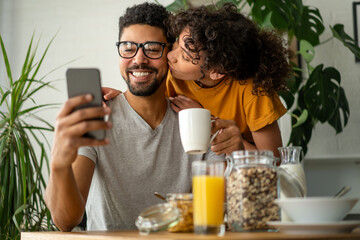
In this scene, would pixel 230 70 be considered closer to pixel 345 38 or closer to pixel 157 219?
pixel 157 219

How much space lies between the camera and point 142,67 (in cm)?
172

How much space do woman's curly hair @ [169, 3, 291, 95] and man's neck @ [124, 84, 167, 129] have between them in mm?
213

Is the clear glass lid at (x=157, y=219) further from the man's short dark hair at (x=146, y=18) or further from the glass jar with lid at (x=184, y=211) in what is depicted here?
the man's short dark hair at (x=146, y=18)

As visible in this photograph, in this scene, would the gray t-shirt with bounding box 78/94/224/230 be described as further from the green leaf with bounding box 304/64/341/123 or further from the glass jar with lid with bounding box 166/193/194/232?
the green leaf with bounding box 304/64/341/123

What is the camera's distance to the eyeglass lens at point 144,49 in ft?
5.60

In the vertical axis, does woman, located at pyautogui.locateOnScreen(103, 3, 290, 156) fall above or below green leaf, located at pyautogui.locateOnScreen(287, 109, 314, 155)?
above

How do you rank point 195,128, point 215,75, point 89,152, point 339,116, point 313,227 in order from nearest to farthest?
point 313,227
point 195,128
point 89,152
point 215,75
point 339,116

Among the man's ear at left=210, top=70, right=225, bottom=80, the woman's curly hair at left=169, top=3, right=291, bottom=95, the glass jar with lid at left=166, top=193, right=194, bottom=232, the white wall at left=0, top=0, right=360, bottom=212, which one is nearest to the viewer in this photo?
the glass jar with lid at left=166, top=193, right=194, bottom=232

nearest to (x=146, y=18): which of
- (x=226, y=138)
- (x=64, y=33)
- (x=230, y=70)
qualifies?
(x=230, y=70)

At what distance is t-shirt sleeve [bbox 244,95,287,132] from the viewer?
1805 mm

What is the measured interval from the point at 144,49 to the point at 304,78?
4.95ft

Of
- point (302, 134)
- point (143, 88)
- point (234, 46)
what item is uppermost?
point (234, 46)

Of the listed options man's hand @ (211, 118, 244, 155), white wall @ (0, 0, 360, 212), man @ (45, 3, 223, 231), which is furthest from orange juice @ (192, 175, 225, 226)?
white wall @ (0, 0, 360, 212)

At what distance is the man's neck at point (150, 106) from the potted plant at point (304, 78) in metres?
0.96
